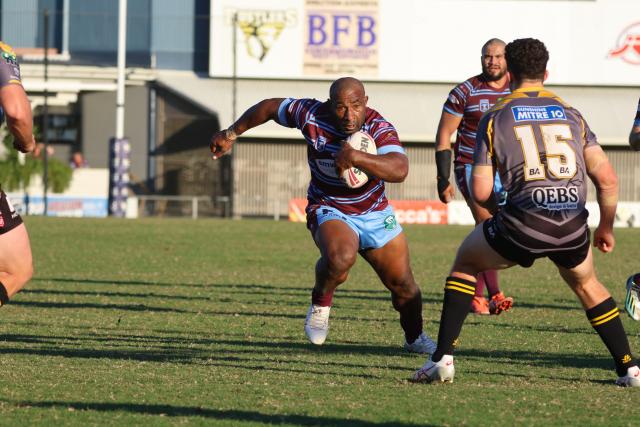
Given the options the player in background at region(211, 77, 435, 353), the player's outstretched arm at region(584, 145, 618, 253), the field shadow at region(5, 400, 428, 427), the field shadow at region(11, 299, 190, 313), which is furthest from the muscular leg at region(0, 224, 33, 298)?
the field shadow at region(11, 299, 190, 313)

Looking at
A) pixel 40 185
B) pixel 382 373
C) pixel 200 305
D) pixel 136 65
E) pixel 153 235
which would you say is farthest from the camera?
pixel 136 65

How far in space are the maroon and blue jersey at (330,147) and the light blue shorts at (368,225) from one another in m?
0.05

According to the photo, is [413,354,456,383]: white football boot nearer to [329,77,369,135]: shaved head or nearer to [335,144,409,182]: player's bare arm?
[335,144,409,182]: player's bare arm

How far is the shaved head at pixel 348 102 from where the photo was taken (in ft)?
27.0

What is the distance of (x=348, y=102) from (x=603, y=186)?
1834 millimetres

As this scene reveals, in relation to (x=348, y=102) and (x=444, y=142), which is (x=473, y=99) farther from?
(x=348, y=102)

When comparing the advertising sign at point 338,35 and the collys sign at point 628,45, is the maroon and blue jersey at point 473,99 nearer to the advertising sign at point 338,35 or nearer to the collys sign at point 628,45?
the advertising sign at point 338,35

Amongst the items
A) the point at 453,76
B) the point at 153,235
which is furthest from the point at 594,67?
the point at 153,235

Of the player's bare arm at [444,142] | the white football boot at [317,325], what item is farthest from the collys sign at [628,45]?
the white football boot at [317,325]

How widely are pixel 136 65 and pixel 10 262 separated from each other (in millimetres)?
42325

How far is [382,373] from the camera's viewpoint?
7.76 meters

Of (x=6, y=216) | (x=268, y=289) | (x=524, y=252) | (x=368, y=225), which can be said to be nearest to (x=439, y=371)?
(x=524, y=252)

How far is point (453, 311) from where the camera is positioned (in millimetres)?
7309

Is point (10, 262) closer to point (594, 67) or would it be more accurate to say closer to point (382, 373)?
point (382, 373)
